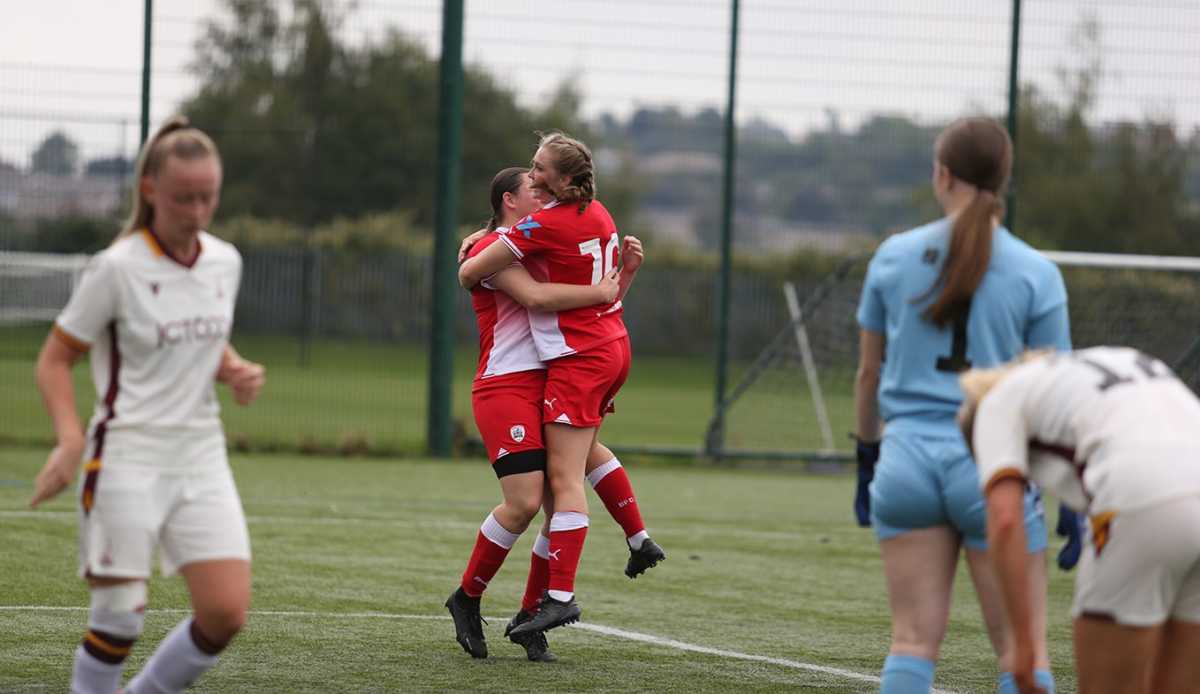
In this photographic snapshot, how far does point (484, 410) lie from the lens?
6.78 meters

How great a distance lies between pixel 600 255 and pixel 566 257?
0.16 m

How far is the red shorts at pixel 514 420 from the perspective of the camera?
6.68m

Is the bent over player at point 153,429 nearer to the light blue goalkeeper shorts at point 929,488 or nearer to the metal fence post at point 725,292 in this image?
the light blue goalkeeper shorts at point 929,488

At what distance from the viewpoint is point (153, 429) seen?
4.61 m

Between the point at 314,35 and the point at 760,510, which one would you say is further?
the point at 314,35

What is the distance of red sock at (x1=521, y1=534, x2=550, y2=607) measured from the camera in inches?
274

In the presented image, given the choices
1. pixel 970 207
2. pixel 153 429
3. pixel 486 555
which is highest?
pixel 970 207

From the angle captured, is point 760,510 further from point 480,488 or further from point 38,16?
point 38,16

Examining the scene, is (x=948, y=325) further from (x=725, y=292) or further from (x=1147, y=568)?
(x=725, y=292)

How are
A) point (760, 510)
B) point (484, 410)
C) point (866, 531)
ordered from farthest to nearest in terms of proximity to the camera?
point (760, 510)
point (866, 531)
point (484, 410)

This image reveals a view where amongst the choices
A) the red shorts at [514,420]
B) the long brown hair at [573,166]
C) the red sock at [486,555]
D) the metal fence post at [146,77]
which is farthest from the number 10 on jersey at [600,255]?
the metal fence post at [146,77]

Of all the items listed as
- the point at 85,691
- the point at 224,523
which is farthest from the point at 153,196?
the point at 85,691

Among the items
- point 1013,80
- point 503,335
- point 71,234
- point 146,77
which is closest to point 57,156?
point 71,234

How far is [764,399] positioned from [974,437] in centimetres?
1201
